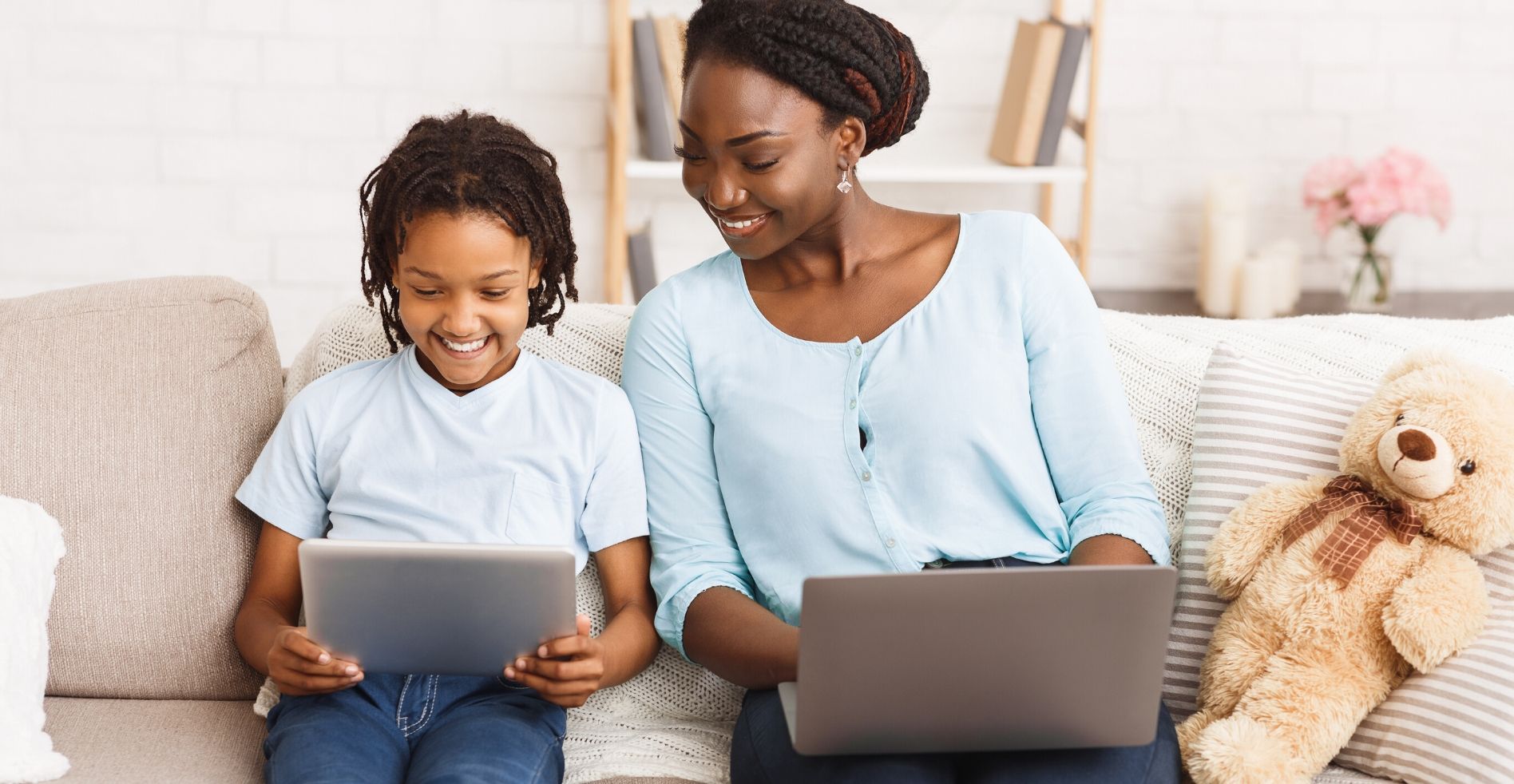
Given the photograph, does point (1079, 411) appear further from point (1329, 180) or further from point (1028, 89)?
point (1329, 180)

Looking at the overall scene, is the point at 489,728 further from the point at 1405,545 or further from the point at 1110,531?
the point at 1405,545

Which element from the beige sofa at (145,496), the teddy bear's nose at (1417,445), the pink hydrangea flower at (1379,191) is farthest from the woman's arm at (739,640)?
the pink hydrangea flower at (1379,191)

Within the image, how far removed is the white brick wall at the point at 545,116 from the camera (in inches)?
108

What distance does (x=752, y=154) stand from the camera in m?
1.35

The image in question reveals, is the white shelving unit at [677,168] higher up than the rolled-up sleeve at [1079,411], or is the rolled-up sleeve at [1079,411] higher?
the white shelving unit at [677,168]

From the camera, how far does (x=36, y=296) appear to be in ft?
5.23

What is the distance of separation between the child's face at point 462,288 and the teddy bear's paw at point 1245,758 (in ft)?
2.64

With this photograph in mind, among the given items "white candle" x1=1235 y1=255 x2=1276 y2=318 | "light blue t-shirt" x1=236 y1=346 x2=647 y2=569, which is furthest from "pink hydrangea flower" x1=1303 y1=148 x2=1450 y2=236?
"light blue t-shirt" x1=236 y1=346 x2=647 y2=569

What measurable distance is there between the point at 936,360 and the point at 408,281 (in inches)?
21.7

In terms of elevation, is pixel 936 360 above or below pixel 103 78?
below

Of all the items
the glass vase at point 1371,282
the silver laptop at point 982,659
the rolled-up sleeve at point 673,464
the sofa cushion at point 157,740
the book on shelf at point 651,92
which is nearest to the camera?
the silver laptop at point 982,659

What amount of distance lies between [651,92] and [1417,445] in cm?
165

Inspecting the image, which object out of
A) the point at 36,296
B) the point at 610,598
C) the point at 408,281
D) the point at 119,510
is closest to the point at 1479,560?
the point at 610,598

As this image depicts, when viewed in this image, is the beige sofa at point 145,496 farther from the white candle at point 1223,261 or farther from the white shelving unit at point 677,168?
the white candle at point 1223,261
